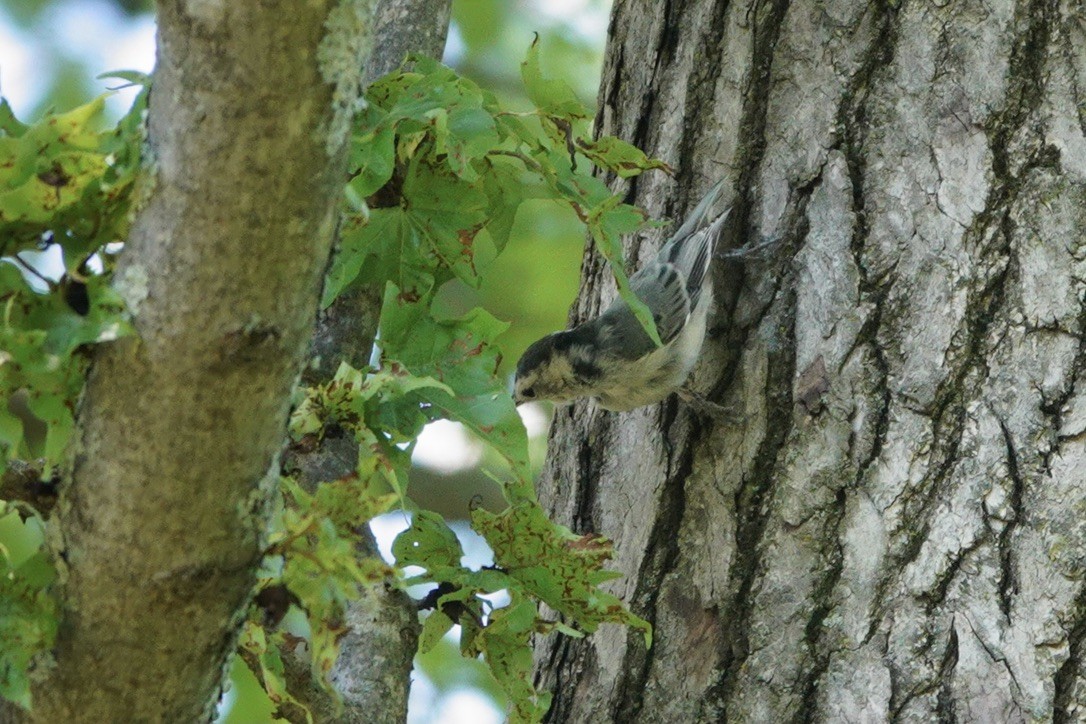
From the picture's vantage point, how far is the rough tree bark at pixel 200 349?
145cm

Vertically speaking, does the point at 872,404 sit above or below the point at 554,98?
below

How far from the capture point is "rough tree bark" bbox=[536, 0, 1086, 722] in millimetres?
2525

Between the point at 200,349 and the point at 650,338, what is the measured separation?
6.89ft

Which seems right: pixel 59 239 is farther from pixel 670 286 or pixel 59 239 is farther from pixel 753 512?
pixel 670 286

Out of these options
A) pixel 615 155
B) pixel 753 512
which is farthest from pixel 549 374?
pixel 615 155

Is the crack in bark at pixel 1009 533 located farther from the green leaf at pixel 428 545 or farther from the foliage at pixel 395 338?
the green leaf at pixel 428 545

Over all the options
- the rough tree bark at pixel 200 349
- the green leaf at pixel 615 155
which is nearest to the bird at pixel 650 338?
the green leaf at pixel 615 155

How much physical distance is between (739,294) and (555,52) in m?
3.20

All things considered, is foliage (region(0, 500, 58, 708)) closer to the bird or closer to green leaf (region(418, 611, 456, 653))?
green leaf (region(418, 611, 456, 653))

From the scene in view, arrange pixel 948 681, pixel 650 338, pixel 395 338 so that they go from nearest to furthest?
pixel 395 338
pixel 948 681
pixel 650 338

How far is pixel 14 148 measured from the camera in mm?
1544

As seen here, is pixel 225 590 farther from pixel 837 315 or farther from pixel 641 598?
pixel 837 315

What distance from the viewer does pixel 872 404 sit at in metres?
2.71

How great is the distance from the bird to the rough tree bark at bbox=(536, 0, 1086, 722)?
0.10 meters
